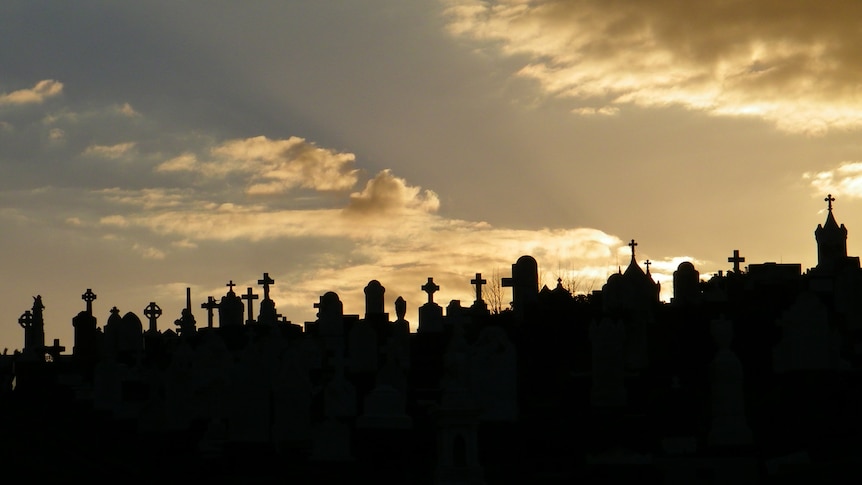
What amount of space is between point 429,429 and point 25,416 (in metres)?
8.16

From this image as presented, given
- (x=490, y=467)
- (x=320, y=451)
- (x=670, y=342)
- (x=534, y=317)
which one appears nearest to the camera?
(x=490, y=467)

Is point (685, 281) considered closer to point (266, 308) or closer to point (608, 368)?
point (608, 368)

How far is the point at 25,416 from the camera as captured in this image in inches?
890

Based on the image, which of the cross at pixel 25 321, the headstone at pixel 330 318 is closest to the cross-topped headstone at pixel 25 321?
the cross at pixel 25 321

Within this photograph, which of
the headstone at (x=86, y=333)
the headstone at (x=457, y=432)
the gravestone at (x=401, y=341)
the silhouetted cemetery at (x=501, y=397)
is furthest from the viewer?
the headstone at (x=86, y=333)

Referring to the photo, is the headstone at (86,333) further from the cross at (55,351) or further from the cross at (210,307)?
the cross at (210,307)

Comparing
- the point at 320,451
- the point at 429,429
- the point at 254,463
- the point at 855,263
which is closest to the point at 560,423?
the point at 429,429

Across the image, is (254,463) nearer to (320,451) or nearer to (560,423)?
(320,451)

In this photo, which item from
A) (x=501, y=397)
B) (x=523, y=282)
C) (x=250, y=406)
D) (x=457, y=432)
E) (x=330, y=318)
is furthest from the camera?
(x=523, y=282)

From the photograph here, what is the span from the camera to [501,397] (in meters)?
20.0

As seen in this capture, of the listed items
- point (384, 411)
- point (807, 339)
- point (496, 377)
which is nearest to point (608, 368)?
point (496, 377)

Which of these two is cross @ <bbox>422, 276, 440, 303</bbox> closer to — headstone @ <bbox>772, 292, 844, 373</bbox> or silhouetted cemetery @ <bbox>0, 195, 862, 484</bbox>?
silhouetted cemetery @ <bbox>0, 195, 862, 484</bbox>

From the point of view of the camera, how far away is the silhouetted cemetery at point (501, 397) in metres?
17.9

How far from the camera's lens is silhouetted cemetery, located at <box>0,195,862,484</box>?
1791 centimetres
